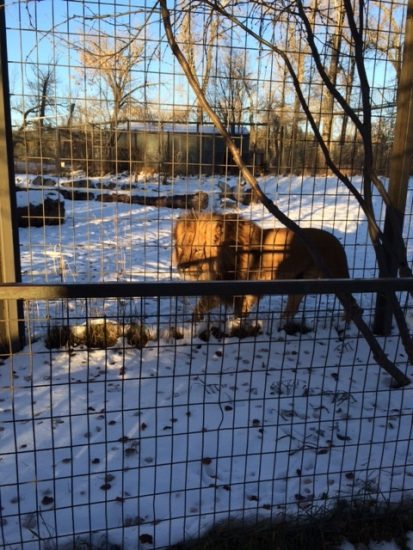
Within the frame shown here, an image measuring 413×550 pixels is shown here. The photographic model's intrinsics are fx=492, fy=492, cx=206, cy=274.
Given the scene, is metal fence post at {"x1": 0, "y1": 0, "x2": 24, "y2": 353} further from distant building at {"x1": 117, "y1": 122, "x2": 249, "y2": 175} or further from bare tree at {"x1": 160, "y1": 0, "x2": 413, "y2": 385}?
bare tree at {"x1": 160, "y1": 0, "x2": 413, "y2": 385}

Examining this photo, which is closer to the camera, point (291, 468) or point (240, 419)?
point (291, 468)

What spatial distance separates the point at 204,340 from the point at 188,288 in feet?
9.81

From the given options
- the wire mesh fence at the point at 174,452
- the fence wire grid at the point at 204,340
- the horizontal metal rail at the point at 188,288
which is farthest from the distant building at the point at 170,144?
the horizontal metal rail at the point at 188,288

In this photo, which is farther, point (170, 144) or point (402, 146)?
point (170, 144)

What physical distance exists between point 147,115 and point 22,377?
100 inches

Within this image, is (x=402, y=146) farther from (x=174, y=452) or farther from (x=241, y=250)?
(x=174, y=452)

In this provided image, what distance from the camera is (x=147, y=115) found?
451 centimetres

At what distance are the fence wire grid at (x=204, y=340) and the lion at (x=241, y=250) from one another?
0.02 metres

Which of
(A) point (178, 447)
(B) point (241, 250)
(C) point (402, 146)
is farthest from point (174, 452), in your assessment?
(C) point (402, 146)

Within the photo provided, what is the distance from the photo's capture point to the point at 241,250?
4.88 m

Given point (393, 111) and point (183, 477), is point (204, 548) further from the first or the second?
point (393, 111)

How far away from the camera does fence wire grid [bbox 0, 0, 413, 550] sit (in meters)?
2.52

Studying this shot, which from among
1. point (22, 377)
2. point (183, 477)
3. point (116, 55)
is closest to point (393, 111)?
point (116, 55)

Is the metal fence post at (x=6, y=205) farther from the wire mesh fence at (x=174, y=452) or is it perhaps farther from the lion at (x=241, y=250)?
the lion at (x=241, y=250)
